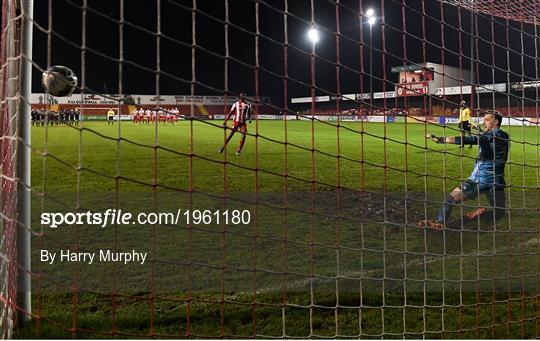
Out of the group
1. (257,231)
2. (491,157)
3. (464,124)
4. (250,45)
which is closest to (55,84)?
(257,231)

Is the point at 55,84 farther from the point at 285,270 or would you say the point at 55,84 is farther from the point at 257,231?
the point at 257,231

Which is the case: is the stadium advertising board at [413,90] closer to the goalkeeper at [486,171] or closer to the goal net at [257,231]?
the goal net at [257,231]

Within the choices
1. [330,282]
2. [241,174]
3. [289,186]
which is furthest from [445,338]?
[241,174]

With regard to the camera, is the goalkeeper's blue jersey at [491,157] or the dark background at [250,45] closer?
the goalkeeper's blue jersey at [491,157]

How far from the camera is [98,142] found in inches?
495

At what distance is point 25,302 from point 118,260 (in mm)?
1373

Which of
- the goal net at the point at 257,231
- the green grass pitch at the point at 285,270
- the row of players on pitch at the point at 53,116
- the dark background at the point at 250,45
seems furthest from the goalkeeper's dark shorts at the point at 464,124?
the dark background at the point at 250,45

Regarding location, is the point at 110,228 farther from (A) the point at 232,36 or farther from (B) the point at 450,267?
(A) the point at 232,36

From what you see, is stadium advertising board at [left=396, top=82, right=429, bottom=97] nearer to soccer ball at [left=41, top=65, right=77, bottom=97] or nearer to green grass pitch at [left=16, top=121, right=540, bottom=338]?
green grass pitch at [left=16, top=121, right=540, bottom=338]

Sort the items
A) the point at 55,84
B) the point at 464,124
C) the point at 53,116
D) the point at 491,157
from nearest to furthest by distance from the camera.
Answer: the point at 55,84 → the point at 53,116 → the point at 491,157 → the point at 464,124

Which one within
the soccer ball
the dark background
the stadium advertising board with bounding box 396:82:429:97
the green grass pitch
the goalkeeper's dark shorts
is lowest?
the green grass pitch

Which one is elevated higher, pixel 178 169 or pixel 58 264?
pixel 178 169

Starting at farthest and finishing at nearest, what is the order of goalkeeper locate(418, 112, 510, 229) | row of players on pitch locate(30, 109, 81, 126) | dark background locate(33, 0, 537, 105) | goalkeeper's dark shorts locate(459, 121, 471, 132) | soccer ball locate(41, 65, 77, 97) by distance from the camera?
dark background locate(33, 0, 537, 105) < goalkeeper's dark shorts locate(459, 121, 471, 132) < goalkeeper locate(418, 112, 510, 229) < soccer ball locate(41, 65, 77, 97) < row of players on pitch locate(30, 109, 81, 126)

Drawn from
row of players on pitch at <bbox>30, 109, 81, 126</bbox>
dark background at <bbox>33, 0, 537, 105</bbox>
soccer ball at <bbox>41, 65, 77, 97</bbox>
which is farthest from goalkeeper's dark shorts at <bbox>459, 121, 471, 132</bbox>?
dark background at <bbox>33, 0, 537, 105</bbox>
